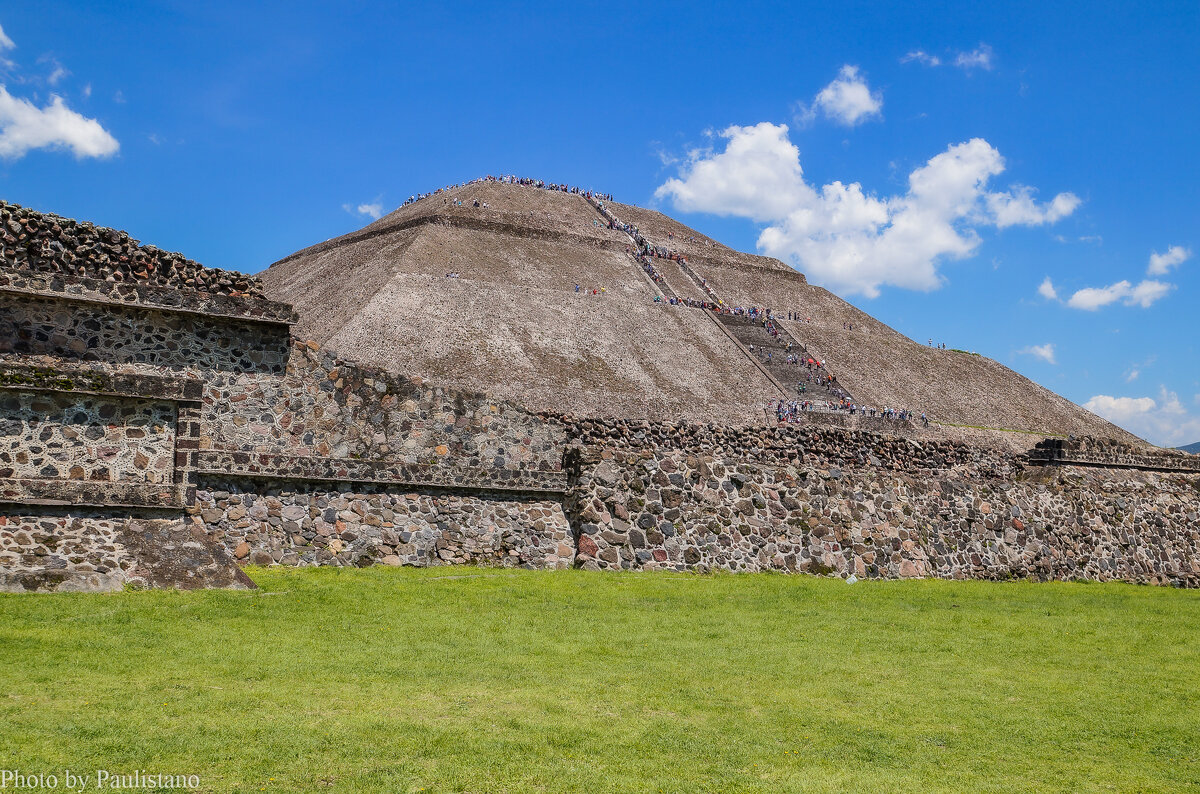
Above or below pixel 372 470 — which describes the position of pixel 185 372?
above

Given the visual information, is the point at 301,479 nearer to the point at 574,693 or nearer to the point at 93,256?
the point at 93,256

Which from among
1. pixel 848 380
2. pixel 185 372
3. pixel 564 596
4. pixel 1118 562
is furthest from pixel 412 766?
pixel 848 380

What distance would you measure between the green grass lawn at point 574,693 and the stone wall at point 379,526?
5.45 ft

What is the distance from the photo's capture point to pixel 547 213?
6009 cm

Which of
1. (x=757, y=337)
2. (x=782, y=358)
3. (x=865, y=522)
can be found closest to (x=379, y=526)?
(x=865, y=522)

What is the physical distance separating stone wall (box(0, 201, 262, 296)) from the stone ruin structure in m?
0.03

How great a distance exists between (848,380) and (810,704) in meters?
40.8

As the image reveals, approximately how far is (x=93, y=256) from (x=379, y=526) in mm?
5315

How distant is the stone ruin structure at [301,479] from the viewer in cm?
1129

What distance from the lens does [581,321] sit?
42.9 metres

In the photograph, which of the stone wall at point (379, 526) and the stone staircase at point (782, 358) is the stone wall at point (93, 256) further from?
the stone staircase at point (782, 358)

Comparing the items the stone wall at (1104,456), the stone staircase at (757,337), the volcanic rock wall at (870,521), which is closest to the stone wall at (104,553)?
the volcanic rock wall at (870,521)

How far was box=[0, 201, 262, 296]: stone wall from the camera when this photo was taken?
13.4 metres

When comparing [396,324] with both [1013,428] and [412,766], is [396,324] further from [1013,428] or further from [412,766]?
[412,766]
